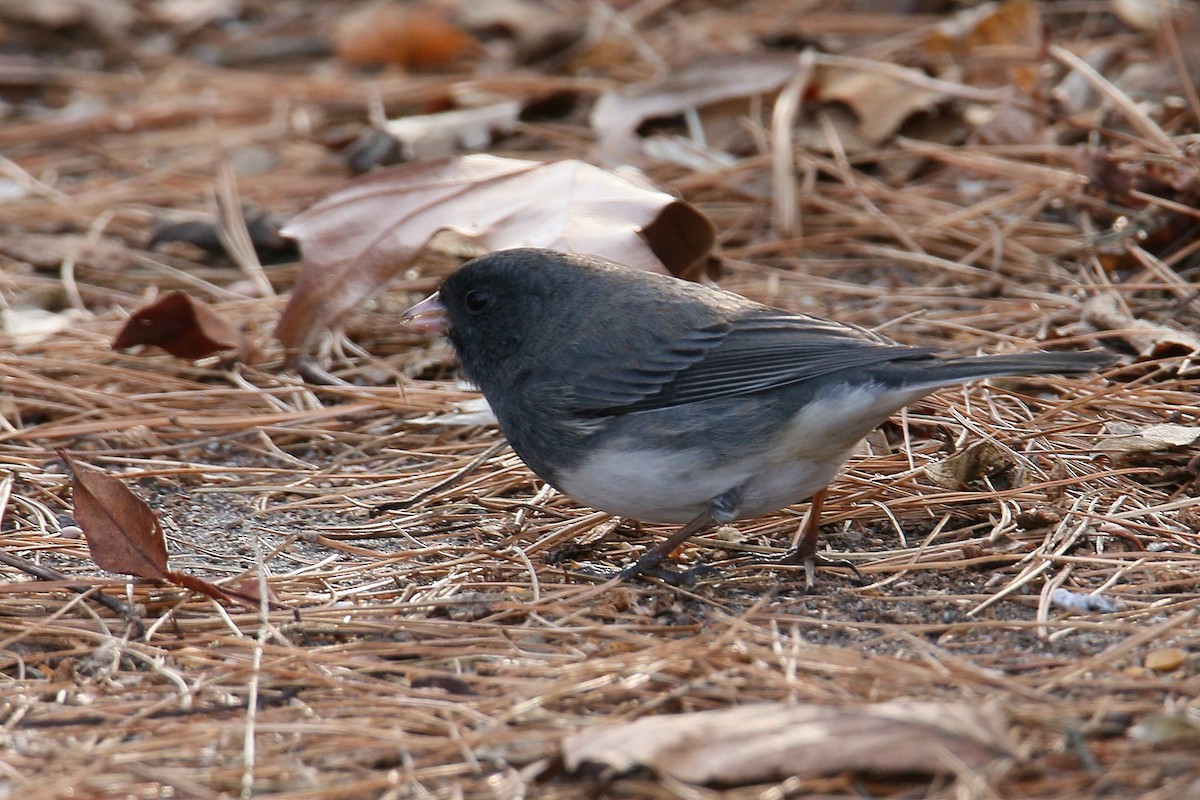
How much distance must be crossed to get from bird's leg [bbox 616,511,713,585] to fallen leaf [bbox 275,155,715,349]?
38.1 inches

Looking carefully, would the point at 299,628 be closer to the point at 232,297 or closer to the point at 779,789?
the point at 779,789

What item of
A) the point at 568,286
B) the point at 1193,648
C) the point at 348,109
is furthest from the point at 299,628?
the point at 348,109

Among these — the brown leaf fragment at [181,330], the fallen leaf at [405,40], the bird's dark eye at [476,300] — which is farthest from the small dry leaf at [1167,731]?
the fallen leaf at [405,40]

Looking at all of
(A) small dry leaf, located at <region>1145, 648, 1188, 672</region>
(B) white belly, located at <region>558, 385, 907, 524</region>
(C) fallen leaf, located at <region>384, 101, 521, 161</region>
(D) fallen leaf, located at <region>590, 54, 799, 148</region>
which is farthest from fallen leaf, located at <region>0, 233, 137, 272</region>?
(A) small dry leaf, located at <region>1145, 648, 1188, 672</region>

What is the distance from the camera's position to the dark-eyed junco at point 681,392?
8.84ft

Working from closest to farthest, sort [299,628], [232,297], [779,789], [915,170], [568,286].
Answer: [779,789]
[299,628]
[568,286]
[232,297]
[915,170]

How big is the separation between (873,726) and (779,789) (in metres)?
0.17

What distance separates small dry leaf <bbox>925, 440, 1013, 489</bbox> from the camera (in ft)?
9.87

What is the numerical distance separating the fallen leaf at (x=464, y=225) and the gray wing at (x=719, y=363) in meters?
0.73

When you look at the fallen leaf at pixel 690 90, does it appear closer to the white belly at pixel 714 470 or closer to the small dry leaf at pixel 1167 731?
the white belly at pixel 714 470

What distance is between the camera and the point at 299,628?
8.16 feet

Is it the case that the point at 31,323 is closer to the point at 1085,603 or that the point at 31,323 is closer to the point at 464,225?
the point at 464,225

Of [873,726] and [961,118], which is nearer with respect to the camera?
[873,726]

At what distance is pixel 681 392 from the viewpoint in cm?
281
